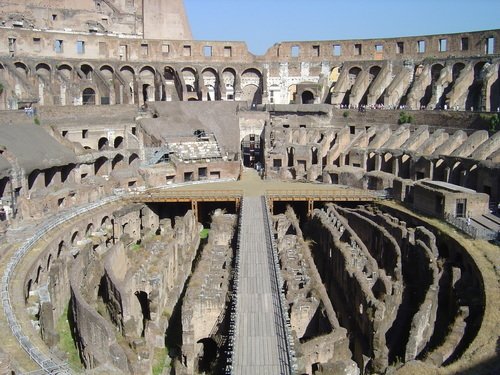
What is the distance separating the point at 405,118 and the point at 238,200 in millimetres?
15865

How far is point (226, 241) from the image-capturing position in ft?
91.7

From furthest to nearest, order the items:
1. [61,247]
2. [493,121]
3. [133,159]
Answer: [133,159] → [493,121] → [61,247]

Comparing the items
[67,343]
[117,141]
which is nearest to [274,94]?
[117,141]

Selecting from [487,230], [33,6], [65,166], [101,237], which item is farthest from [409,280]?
[33,6]

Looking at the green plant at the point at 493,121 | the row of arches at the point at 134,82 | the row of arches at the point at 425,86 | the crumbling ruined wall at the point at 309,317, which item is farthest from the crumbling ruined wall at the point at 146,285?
the row of arches at the point at 425,86

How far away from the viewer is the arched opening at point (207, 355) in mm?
18312

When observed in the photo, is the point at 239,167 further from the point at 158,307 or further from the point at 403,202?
the point at 158,307

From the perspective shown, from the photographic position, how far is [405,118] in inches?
1681

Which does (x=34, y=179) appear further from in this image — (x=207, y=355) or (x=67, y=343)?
(x=207, y=355)

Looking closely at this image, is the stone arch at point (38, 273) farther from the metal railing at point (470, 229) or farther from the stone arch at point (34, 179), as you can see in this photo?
the metal railing at point (470, 229)

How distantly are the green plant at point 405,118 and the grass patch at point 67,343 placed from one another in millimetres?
28714

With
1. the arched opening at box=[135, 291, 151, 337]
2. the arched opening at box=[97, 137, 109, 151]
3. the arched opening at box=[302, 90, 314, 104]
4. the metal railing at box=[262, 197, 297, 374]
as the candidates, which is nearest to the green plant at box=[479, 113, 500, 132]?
the metal railing at box=[262, 197, 297, 374]

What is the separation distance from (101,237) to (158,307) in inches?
397

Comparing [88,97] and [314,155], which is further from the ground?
[88,97]
